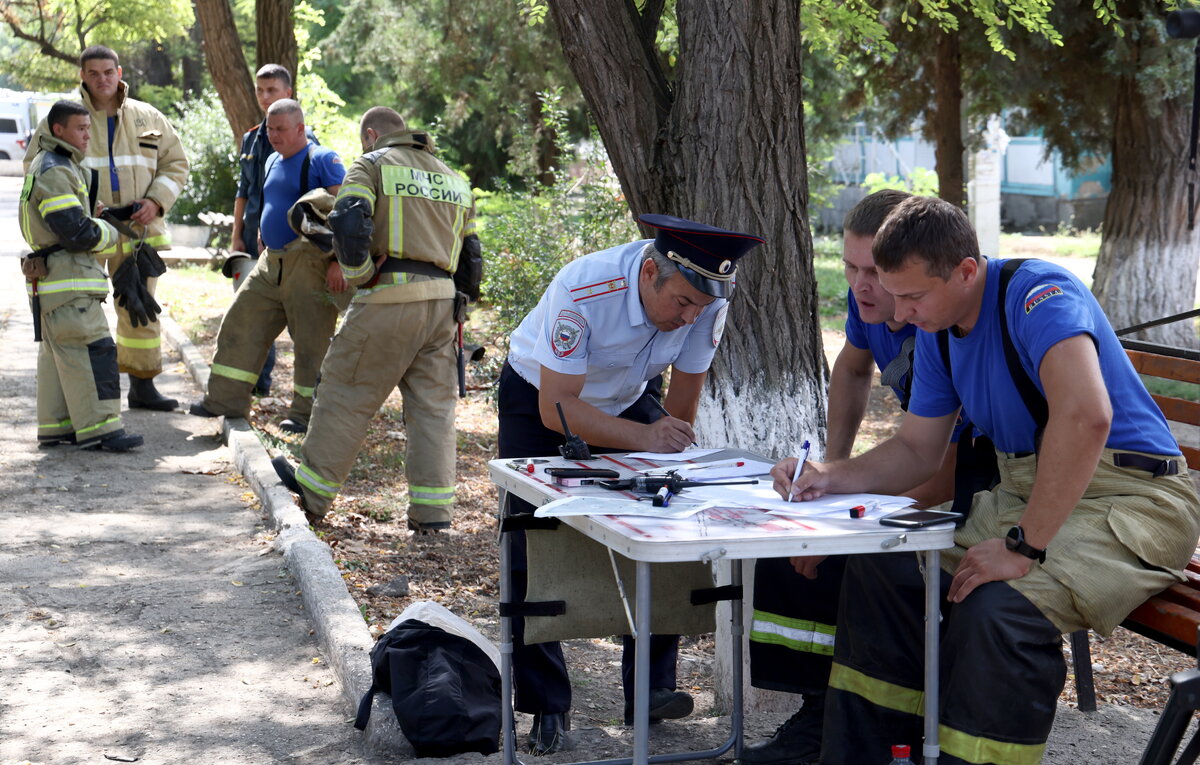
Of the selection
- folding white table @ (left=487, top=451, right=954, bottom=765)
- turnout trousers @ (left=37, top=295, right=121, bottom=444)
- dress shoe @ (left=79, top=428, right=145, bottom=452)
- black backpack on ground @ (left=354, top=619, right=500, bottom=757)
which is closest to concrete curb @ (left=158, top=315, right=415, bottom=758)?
black backpack on ground @ (left=354, top=619, right=500, bottom=757)

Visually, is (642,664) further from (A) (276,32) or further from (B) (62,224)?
(A) (276,32)

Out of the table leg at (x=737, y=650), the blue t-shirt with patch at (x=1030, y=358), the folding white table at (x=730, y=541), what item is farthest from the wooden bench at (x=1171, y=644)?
the table leg at (x=737, y=650)

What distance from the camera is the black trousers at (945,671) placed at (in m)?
2.81

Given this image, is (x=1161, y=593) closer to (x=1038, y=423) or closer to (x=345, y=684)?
(x=1038, y=423)

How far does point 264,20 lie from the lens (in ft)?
33.1

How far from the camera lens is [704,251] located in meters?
3.61

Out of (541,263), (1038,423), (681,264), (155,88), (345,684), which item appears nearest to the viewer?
(1038,423)

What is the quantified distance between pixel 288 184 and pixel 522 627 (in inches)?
175

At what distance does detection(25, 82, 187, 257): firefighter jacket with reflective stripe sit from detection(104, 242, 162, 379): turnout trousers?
0.30 m

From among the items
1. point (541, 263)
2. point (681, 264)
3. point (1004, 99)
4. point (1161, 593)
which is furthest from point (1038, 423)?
point (1004, 99)

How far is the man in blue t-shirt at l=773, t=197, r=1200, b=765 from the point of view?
2824mm

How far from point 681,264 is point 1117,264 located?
873 centimetres

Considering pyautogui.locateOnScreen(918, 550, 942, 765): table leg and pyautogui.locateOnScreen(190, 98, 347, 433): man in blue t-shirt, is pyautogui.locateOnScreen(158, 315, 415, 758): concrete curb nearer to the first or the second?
pyautogui.locateOnScreen(190, 98, 347, 433): man in blue t-shirt

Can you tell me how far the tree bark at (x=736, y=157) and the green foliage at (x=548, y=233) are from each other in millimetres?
3603
